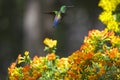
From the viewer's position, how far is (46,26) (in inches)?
674

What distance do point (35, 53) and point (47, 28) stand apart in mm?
983

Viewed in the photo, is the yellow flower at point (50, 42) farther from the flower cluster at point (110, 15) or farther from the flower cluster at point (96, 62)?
the flower cluster at point (110, 15)

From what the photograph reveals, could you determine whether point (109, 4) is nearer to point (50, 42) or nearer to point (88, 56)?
point (50, 42)

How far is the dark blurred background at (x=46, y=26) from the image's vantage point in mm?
16609

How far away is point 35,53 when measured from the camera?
16.5m

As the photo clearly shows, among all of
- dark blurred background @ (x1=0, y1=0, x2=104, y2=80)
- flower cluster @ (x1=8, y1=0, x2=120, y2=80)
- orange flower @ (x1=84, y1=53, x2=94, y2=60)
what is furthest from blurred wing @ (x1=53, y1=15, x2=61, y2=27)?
dark blurred background @ (x1=0, y1=0, x2=104, y2=80)

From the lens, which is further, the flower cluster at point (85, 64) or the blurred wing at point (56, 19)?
the blurred wing at point (56, 19)

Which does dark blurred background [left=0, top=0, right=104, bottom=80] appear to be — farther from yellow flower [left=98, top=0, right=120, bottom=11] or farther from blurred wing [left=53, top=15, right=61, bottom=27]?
blurred wing [left=53, top=15, right=61, bottom=27]

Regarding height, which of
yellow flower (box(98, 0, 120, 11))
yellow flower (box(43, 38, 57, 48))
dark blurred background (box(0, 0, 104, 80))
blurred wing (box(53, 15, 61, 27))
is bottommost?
yellow flower (box(43, 38, 57, 48))

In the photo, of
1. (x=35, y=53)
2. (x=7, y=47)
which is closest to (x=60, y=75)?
(x=35, y=53)

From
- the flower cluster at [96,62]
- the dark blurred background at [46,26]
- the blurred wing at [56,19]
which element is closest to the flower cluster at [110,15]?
the blurred wing at [56,19]

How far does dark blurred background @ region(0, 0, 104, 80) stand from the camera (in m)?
16.6

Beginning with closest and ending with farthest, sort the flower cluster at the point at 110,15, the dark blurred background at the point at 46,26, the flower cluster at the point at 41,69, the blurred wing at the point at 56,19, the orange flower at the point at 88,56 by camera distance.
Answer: the orange flower at the point at 88,56, the flower cluster at the point at 41,69, the blurred wing at the point at 56,19, the flower cluster at the point at 110,15, the dark blurred background at the point at 46,26

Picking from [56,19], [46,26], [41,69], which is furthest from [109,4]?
[46,26]
